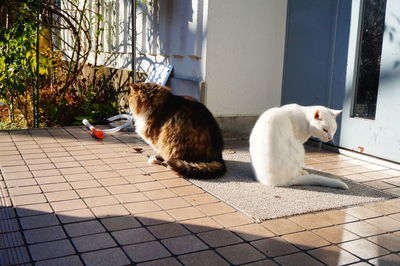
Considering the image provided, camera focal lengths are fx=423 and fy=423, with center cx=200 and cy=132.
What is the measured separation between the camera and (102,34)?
26.6 feet

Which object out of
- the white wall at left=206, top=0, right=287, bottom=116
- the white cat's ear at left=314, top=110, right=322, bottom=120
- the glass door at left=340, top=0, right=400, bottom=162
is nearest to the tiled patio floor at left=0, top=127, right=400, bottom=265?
the glass door at left=340, top=0, right=400, bottom=162

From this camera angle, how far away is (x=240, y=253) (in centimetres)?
241

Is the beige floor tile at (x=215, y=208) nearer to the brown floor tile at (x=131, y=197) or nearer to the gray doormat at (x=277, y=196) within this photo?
the gray doormat at (x=277, y=196)

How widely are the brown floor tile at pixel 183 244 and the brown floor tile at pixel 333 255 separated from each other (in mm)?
648

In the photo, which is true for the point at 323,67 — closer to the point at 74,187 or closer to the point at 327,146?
the point at 327,146

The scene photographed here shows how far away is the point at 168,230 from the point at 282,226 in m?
0.75

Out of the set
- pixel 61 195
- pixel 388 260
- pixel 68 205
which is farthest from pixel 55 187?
pixel 388 260

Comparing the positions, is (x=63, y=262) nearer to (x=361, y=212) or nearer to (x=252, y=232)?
(x=252, y=232)

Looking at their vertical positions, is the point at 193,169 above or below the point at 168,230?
above

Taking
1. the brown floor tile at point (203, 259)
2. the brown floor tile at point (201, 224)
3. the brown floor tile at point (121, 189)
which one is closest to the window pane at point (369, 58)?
the brown floor tile at point (201, 224)

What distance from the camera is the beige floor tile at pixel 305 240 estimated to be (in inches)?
99.6

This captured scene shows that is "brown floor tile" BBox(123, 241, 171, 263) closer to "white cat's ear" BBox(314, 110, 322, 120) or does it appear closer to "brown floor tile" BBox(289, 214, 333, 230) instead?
"brown floor tile" BBox(289, 214, 333, 230)

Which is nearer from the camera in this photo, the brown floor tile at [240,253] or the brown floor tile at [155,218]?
the brown floor tile at [240,253]

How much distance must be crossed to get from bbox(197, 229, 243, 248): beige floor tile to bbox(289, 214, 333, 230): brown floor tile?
519 mm
